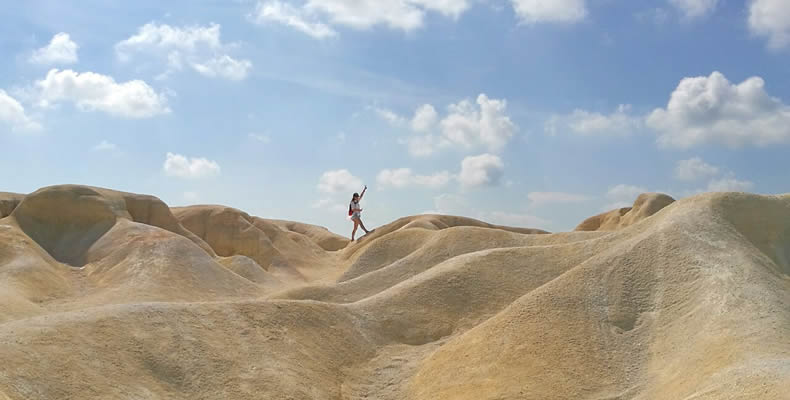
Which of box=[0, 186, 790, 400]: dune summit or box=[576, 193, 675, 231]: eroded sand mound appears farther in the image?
box=[576, 193, 675, 231]: eroded sand mound

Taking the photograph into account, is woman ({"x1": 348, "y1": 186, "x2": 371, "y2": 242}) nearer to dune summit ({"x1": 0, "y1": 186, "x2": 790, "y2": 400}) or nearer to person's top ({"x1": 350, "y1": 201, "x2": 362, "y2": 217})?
person's top ({"x1": 350, "y1": 201, "x2": 362, "y2": 217})

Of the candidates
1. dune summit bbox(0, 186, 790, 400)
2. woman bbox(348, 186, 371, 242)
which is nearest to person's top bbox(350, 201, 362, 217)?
woman bbox(348, 186, 371, 242)

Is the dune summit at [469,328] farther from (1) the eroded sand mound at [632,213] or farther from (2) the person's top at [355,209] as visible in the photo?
(1) the eroded sand mound at [632,213]

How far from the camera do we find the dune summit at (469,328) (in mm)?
12312

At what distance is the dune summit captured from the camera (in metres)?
12.3

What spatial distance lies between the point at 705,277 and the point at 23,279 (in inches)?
850

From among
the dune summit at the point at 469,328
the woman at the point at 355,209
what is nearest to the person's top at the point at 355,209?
the woman at the point at 355,209

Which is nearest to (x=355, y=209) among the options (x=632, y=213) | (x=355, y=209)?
(x=355, y=209)

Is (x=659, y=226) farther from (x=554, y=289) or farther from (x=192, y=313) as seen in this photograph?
(x=192, y=313)

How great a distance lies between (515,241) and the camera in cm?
2884

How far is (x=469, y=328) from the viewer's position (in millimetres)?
19188

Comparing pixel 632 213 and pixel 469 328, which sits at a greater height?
pixel 632 213

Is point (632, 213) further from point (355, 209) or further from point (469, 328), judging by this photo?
point (469, 328)

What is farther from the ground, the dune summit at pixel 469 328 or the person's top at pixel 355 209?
the person's top at pixel 355 209
